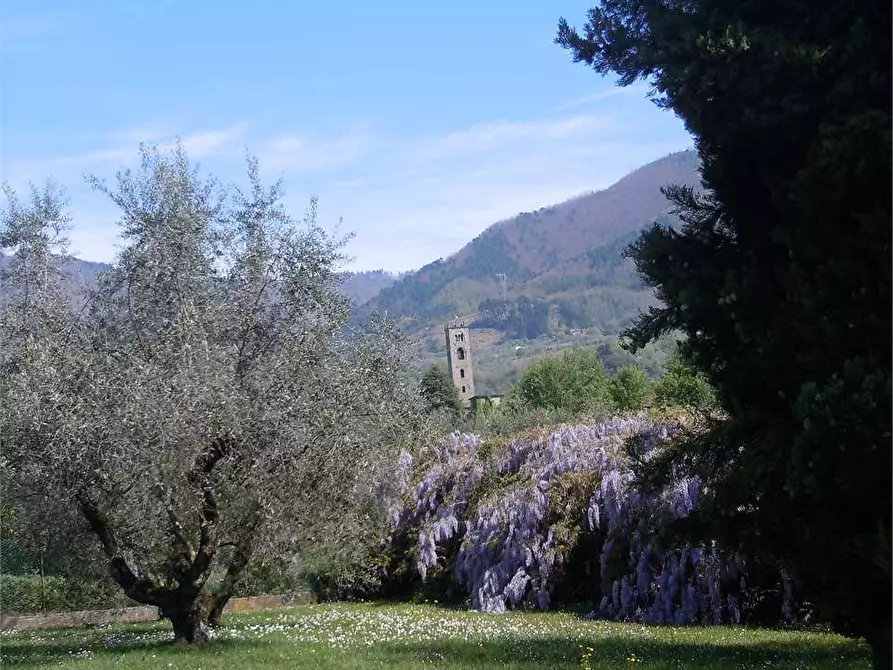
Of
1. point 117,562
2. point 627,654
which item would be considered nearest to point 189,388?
point 117,562

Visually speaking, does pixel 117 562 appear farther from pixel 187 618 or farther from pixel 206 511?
Answer: pixel 206 511

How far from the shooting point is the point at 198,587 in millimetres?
11500

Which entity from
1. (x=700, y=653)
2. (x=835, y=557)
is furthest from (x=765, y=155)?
(x=700, y=653)

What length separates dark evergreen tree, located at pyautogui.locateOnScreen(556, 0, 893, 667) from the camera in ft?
18.4

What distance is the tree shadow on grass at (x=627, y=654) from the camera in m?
8.99

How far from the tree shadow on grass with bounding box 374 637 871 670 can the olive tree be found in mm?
2301

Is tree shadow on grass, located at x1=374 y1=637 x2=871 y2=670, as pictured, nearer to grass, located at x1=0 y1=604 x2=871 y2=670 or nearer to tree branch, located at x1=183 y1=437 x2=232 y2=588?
grass, located at x1=0 y1=604 x2=871 y2=670

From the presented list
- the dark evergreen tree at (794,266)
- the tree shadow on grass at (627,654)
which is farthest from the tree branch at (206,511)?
the dark evergreen tree at (794,266)

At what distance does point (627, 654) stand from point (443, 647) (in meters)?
2.28

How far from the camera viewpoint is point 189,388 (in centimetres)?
984

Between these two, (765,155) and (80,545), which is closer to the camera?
(765,155)

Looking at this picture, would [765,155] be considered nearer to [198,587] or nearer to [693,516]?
[693,516]

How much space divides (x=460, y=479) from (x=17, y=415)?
40.8ft

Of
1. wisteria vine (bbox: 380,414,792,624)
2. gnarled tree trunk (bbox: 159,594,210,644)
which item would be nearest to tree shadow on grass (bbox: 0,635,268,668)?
gnarled tree trunk (bbox: 159,594,210,644)
